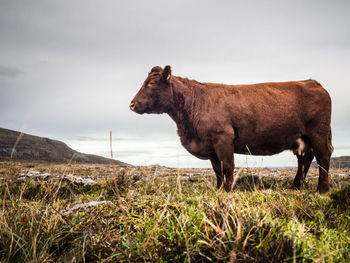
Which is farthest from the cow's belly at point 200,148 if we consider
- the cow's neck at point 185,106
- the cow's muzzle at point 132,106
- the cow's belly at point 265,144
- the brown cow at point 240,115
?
the cow's muzzle at point 132,106

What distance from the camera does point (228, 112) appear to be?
671cm

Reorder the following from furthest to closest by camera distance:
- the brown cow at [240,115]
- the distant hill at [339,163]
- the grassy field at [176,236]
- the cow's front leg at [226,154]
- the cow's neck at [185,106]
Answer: the distant hill at [339,163] < the cow's neck at [185,106] < the brown cow at [240,115] < the cow's front leg at [226,154] < the grassy field at [176,236]

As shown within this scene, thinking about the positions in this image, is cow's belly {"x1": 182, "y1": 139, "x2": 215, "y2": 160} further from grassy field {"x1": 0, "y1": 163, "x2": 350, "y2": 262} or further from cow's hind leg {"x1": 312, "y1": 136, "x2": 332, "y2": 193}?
grassy field {"x1": 0, "y1": 163, "x2": 350, "y2": 262}

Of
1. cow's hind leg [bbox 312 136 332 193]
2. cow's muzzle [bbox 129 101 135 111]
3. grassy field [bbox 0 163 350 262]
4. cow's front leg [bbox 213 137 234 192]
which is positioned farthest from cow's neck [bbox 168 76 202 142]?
grassy field [bbox 0 163 350 262]

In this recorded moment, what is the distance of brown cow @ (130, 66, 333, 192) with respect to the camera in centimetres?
663

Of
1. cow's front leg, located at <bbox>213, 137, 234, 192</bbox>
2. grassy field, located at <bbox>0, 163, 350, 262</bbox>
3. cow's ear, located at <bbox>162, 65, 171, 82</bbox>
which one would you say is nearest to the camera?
grassy field, located at <bbox>0, 163, 350, 262</bbox>

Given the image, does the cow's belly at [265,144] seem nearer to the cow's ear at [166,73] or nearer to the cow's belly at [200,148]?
the cow's belly at [200,148]

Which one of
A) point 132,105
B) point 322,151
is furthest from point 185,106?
point 322,151

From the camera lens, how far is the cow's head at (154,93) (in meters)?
Result: 7.23

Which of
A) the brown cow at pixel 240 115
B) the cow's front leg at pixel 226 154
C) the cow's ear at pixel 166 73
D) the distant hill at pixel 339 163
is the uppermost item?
the cow's ear at pixel 166 73

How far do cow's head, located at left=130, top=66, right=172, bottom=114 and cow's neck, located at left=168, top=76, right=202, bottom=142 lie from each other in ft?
0.84

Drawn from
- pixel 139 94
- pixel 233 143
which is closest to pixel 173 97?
pixel 139 94

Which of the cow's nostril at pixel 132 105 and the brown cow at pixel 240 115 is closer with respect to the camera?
the brown cow at pixel 240 115

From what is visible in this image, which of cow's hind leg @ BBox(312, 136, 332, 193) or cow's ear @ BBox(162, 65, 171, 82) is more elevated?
cow's ear @ BBox(162, 65, 171, 82)
